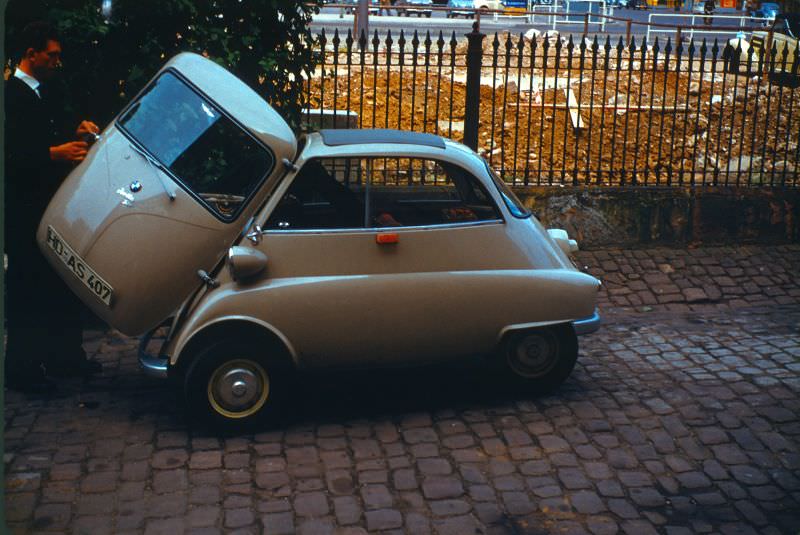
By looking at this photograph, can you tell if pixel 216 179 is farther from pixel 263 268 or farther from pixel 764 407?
pixel 764 407

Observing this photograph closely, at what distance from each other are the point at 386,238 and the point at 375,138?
28.2 inches

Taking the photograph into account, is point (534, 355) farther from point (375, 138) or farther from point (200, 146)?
point (200, 146)

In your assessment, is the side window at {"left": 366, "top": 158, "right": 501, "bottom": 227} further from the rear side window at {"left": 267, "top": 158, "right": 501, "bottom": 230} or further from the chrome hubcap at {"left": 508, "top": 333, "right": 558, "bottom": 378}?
the chrome hubcap at {"left": 508, "top": 333, "right": 558, "bottom": 378}

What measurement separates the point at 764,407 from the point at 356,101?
9.68 meters

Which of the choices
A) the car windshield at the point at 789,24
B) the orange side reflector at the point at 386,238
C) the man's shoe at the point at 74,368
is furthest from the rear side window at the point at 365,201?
the car windshield at the point at 789,24

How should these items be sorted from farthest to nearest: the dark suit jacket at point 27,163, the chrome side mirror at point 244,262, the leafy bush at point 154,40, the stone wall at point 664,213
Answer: the stone wall at point 664,213 < the leafy bush at point 154,40 < the dark suit jacket at point 27,163 < the chrome side mirror at point 244,262

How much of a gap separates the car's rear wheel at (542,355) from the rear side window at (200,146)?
191 centimetres

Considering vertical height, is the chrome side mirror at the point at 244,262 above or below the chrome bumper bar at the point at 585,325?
above

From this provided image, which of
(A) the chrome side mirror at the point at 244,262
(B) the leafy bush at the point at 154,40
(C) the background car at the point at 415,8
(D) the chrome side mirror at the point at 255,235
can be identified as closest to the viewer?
(A) the chrome side mirror at the point at 244,262

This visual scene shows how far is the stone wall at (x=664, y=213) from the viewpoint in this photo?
399 inches

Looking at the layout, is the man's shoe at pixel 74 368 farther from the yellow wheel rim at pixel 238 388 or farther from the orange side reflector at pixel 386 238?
the orange side reflector at pixel 386 238

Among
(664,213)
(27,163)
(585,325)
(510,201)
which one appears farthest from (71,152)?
(664,213)

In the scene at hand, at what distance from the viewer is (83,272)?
6.02 metres

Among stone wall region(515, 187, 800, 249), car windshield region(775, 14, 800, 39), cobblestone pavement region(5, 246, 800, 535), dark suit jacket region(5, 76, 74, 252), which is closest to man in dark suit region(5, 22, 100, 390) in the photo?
dark suit jacket region(5, 76, 74, 252)
